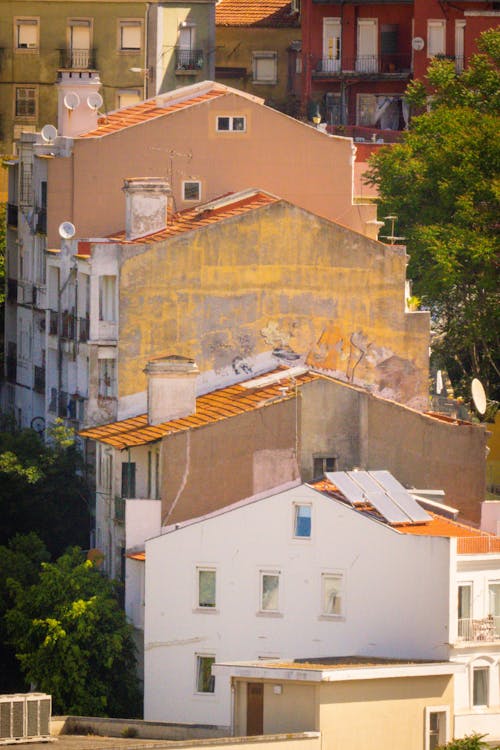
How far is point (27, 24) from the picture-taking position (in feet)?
422

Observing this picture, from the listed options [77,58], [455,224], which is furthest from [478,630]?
[77,58]

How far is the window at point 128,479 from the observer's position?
85.4m

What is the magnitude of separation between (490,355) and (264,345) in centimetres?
1790

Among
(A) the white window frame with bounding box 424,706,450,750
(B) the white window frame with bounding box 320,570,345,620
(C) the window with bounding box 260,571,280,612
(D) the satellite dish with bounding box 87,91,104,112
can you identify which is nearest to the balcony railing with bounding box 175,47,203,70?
(D) the satellite dish with bounding box 87,91,104,112

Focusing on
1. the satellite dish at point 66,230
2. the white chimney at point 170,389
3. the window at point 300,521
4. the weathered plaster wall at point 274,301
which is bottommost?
the window at point 300,521

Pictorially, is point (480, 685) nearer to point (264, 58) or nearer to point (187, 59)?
point (187, 59)

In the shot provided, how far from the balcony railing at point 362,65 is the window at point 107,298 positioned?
4287 cm

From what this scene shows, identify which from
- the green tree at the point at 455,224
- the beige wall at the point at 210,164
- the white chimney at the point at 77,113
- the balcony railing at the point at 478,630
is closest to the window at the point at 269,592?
the balcony railing at the point at 478,630

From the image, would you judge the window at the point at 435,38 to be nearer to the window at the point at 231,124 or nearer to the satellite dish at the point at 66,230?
the window at the point at 231,124

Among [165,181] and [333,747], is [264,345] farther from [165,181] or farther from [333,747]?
[333,747]

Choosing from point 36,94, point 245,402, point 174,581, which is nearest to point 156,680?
point 174,581

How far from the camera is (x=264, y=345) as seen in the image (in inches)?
3526

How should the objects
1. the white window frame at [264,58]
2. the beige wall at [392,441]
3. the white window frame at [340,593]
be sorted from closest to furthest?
the white window frame at [340,593], the beige wall at [392,441], the white window frame at [264,58]

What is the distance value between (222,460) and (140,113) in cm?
2017
